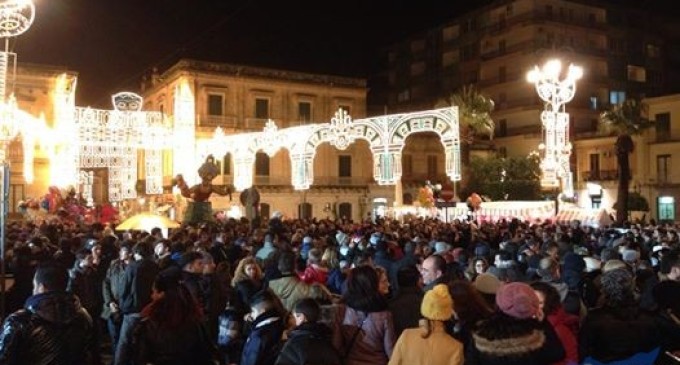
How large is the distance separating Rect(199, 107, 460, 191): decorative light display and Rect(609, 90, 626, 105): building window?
116 ft

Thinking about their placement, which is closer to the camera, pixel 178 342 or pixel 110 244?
pixel 178 342

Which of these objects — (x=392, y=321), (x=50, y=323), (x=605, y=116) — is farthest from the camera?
(x=605, y=116)

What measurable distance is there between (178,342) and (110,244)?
5.91 meters

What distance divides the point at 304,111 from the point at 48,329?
142 feet

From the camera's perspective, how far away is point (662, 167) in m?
43.4

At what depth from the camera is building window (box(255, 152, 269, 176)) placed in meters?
45.9

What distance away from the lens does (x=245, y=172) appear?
2908 cm

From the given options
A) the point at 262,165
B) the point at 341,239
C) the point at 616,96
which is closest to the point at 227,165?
the point at 262,165

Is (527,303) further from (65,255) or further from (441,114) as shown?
(441,114)

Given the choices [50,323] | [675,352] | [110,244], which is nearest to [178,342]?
[50,323]

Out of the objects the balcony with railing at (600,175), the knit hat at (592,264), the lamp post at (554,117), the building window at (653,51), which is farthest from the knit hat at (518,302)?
the building window at (653,51)

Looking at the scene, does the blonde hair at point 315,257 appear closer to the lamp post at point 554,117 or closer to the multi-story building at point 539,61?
the lamp post at point 554,117

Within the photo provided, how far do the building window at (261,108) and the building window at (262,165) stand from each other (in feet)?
8.25

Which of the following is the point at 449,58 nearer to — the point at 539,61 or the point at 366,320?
the point at 539,61
